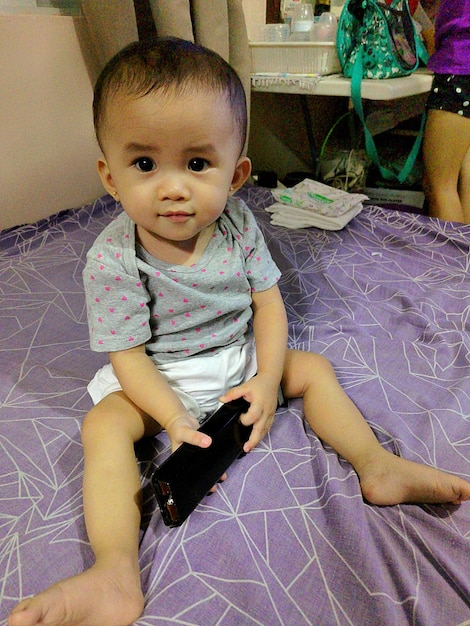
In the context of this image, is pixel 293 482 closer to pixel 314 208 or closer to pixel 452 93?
Result: pixel 314 208

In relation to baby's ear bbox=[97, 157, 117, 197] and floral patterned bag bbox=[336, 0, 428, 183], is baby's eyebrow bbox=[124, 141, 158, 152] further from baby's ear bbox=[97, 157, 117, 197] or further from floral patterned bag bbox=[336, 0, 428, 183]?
floral patterned bag bbox=[336, 0, 428, 183]

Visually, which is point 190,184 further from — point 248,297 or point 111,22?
point 111,22

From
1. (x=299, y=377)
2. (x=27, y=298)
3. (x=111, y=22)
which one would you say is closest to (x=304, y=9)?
(x=111, y=22)

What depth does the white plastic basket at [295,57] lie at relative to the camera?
1710mm

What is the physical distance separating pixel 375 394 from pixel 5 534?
604mm

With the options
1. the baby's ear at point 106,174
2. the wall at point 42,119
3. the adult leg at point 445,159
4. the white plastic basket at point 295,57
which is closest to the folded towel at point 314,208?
the adult leg at point 445,159

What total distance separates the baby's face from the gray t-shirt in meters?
0.07

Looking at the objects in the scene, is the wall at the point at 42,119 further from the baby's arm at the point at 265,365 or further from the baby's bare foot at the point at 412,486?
the baby's bare foot at the point at 412,486

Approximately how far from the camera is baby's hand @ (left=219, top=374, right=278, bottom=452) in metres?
0.66

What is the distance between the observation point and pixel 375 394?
840mm

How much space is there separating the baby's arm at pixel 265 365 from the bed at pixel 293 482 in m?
0.06

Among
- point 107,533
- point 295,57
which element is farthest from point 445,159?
point 107,533

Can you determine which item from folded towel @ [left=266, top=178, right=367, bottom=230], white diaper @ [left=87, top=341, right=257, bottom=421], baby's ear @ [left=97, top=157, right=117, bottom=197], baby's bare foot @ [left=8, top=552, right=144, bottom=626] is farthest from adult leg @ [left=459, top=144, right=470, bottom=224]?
baby's bare foot @ [left=8, top=552, right=144, bottom=626]

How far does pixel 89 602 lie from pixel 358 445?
1.32 ft
